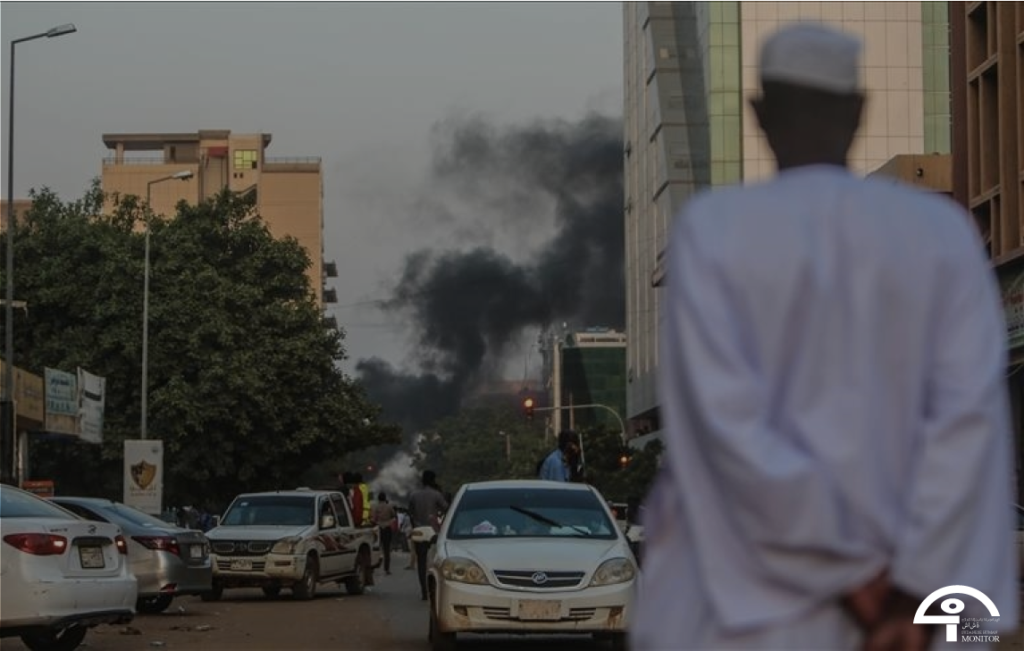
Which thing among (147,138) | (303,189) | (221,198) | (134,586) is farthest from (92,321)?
(147,138)

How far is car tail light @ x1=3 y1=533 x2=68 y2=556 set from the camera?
14.3 metres

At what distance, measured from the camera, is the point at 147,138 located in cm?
15925

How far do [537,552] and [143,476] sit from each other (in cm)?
2874

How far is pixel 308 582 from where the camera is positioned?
26188 millimetres

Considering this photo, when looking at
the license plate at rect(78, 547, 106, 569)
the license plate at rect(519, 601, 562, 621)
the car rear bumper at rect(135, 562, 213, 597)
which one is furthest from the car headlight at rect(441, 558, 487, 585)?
the car rear bumper at rect(135, 562, 213, 597)

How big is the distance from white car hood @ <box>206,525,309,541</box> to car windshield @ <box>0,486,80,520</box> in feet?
35.0

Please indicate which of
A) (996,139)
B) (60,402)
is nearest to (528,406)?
(60,402)

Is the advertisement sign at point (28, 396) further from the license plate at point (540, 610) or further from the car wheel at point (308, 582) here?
the license plate at point (540, 610)

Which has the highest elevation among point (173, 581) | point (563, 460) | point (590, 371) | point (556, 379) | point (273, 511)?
point (590, 371)

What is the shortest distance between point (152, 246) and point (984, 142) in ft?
86.2

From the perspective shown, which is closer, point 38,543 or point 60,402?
point 38,543

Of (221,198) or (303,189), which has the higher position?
(303,189)

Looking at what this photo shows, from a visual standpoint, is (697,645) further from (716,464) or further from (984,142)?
(984,142)

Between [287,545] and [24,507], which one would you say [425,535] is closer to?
[24,507]
